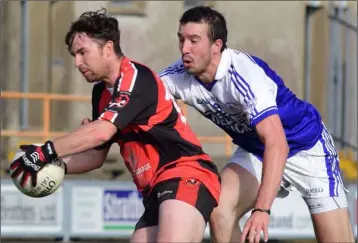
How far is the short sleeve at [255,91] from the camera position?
7.38m

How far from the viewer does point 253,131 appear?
7.82 m

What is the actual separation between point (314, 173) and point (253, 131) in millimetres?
582

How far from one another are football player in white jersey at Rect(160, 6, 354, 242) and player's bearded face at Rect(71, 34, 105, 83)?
Result: 61cm

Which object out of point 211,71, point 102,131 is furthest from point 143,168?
point 211,71

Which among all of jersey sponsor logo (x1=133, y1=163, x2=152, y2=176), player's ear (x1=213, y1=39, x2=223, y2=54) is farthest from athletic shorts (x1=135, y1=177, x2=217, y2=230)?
player's ear (x1=213, y1=39, x2=223, y2=54)

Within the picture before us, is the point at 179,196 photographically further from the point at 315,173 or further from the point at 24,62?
the point at 24,62

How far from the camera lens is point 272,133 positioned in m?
7.34

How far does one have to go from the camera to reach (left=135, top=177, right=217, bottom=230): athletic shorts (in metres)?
7.07

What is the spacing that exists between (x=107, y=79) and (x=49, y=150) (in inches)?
22.7

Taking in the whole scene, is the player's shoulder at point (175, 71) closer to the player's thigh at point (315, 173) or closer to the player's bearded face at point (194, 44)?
the player's bearded face at point (194, 44)

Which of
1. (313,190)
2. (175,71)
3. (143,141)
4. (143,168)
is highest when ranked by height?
(175,71)

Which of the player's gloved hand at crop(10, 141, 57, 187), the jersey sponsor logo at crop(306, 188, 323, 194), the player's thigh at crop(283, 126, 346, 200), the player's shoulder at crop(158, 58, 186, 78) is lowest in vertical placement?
the jersey sponsor logo at crop(306, 188, 323, 194)

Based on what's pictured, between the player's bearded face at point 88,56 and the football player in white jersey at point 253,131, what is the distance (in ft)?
2.00

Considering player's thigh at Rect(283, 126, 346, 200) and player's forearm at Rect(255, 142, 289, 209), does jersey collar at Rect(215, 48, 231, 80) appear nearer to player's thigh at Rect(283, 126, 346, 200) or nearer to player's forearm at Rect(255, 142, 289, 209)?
player's forearm at Rect(255, 142, 289, 209)
